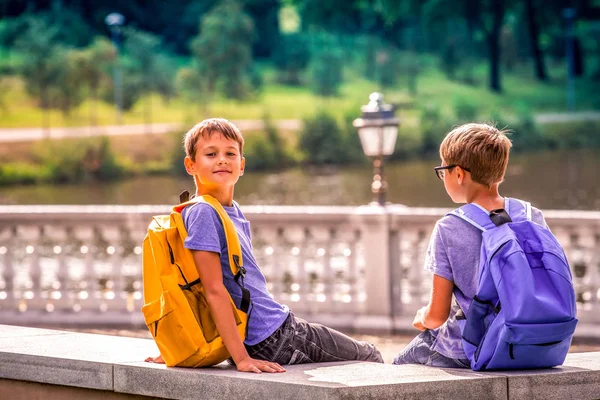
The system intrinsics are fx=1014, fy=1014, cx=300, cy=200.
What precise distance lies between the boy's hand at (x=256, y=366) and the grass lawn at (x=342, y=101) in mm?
45098

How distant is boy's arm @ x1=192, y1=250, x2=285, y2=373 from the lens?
111 inches

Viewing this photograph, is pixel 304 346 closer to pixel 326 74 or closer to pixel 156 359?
pixel 156 359

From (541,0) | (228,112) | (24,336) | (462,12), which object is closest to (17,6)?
(228,112)

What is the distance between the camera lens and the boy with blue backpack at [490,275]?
2705mm

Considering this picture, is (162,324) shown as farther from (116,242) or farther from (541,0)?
(541,0)

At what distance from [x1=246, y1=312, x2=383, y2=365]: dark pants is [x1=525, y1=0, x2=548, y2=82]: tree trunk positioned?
5678cm

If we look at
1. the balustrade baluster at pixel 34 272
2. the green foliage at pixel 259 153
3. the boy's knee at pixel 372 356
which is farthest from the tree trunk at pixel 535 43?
the boy's knee at pixel 372 356

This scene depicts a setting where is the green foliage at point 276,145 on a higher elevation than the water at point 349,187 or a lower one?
higher

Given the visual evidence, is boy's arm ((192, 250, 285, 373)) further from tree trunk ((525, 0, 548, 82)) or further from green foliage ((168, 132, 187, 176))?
tree trunk ((525, 0, 548, 82))

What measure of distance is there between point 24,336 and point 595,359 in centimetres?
186

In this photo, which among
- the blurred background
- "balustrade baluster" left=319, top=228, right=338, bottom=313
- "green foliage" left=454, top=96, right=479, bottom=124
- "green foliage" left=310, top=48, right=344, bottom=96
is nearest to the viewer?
"balustrade baluster" left=319, top=228, right=338, bottom=313

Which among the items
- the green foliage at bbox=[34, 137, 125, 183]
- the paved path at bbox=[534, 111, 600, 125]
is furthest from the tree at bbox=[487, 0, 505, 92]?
the green foliage at bbox=[34, 137, 125, 183]

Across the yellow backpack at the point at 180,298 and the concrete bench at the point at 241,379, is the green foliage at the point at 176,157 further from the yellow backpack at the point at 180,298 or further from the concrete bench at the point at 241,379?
the yellow backpack at the point at 180,298

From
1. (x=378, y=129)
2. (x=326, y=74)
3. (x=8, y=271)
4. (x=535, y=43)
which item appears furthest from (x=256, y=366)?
(x=535, y=43)
